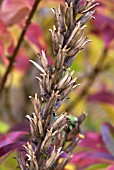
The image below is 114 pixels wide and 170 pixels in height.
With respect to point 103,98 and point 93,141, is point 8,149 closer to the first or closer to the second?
point 93,141

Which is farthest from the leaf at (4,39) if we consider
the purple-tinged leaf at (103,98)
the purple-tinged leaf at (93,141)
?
the purple-tinged leaf at (103,98)

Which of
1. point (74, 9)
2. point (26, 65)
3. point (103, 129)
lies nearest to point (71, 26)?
point (74, 9)

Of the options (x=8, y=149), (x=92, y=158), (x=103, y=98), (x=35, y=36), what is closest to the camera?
(x=8, y=149)

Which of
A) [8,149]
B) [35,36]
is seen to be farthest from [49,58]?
[8,149]

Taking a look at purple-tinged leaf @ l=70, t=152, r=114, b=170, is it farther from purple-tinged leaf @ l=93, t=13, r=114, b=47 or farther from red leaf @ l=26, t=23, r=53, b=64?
purple-tinged leaf @ l=93, t=13, r=114, b=47

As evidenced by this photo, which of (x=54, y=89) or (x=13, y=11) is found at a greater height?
(x=13, y=11)

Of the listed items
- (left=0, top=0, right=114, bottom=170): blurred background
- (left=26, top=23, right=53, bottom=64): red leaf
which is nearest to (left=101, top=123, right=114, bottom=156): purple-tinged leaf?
(left=0, top=0, right=114, bottom=170): blurred background

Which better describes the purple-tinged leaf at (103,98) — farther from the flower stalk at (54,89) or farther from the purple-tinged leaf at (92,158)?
the flower stalk at (54,89)
